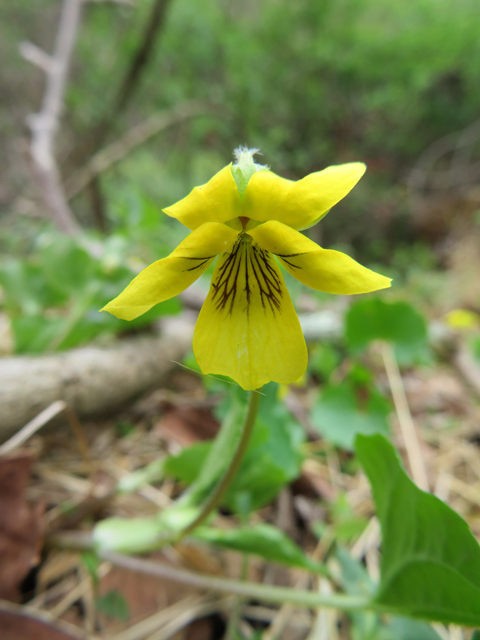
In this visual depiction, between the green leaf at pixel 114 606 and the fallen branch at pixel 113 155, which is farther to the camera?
the fallen branch at pixel 113 155

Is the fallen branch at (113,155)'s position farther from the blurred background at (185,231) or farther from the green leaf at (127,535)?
the green leaf at (127,535)

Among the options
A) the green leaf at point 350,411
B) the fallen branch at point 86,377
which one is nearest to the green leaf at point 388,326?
the green leaf at point 350,411

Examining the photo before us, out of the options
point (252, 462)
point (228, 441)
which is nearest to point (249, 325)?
point (228, 441)

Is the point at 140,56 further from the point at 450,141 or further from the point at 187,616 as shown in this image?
the point at 450,141

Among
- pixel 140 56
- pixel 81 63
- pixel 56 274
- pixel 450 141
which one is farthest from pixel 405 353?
pixel 450 141

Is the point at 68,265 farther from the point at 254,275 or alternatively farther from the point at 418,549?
the point at 418,549
